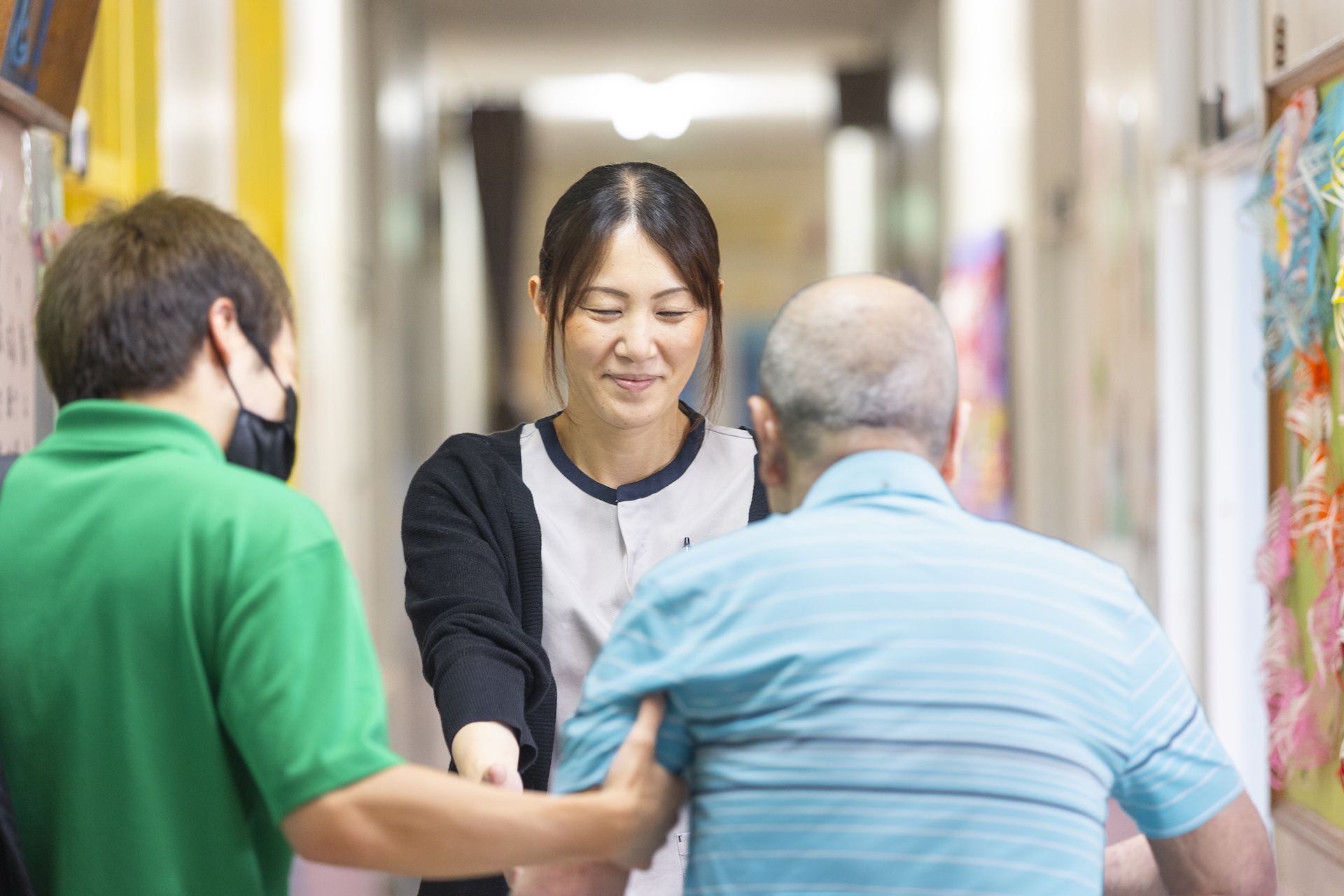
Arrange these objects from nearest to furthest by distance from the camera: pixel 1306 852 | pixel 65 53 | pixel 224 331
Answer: pixel 224 331 < pixel 65 53 < pixel 1306 852

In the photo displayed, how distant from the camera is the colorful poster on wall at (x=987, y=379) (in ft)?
18.8

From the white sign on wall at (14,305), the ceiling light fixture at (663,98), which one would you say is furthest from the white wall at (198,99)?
the ceiling light fixture at (663,98)

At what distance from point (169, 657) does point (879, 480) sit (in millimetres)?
617

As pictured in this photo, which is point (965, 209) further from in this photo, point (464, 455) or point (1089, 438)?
point (464, 455)

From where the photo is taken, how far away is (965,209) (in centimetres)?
661

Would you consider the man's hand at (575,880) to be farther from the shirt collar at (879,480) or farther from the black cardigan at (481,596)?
the shirt collar at (879,480)

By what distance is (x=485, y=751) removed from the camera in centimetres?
140

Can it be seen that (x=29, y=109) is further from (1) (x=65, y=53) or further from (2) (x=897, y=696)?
(2) (x=897, y=696)

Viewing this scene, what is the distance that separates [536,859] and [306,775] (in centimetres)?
21

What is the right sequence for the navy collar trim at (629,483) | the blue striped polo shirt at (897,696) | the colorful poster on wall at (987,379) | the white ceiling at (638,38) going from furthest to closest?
the white ceiling at (638,38)
the colorful poster on wall at (987,379)
the navy collar trim at (629,483)
the blue striped polo shirt at (897,696)

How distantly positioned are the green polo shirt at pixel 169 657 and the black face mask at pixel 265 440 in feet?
0.22

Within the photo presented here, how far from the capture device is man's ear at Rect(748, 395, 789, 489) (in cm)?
115

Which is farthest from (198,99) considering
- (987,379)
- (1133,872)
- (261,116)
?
(1133,872)

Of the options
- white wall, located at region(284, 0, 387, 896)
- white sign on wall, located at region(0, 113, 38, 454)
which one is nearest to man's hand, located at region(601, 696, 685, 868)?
white sign on wall, located at region(0, 113, 38, 454)
